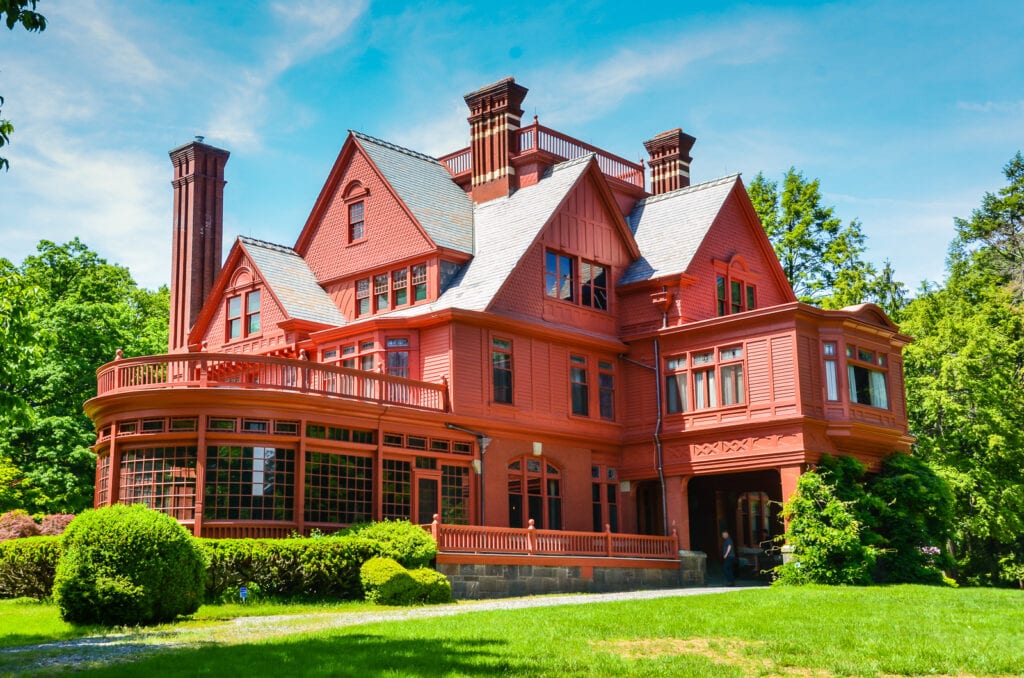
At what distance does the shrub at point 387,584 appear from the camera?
23.6m

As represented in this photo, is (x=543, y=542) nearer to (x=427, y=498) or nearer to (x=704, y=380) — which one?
(x=427, y=498)

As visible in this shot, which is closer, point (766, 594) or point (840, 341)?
point (766, 594)

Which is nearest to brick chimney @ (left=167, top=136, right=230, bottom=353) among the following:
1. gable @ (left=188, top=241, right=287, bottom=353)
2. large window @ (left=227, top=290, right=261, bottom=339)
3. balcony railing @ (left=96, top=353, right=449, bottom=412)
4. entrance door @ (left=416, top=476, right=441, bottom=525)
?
gable @ (left=188, top=241, right=287, bottom=353)

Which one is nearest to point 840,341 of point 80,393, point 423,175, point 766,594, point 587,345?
point 587,345

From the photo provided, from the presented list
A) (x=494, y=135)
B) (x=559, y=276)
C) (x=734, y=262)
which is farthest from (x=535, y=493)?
(x=494, y=135)

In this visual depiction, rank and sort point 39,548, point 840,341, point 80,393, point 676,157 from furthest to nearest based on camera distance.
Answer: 1. point 676,157
2. point 80,393
3. point 840,341
4. point 39,548

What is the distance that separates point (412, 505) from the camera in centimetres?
2958

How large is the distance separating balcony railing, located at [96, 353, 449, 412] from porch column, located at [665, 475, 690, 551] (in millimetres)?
9708

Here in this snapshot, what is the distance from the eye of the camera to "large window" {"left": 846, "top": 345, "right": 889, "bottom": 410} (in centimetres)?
3244

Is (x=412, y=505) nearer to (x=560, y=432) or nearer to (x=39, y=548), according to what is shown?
(x=560, y=432)

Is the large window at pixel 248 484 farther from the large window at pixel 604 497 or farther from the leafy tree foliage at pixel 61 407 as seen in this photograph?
the leafy tree foliage at pixel 61 407

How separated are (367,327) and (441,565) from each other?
936cm

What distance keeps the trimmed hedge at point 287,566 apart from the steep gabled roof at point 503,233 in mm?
9915

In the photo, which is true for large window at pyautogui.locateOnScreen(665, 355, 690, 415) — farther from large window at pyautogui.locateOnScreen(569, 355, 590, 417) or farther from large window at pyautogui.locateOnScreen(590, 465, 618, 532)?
large window at pyautogui.locateOnScreen(590, 465, 618, 532)
